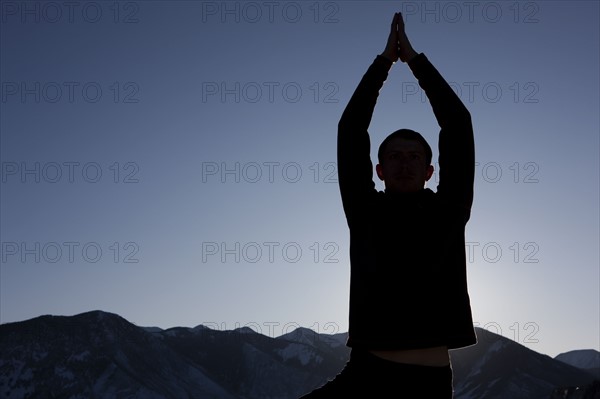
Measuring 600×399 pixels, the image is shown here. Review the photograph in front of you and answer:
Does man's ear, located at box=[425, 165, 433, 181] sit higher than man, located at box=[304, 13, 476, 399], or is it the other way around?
man's ear, located at box=[425, 165, 433, 181]

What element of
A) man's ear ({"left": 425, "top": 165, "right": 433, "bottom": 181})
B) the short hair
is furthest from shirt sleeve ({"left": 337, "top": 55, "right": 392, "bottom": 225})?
man's ear ({"left": 425, "top": 165, "right": 433, "bottom": 181})

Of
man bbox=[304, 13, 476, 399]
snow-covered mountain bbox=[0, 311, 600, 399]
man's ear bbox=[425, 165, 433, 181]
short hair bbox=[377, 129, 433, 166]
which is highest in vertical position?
short hair bbox=[377, 129, 433, 166]

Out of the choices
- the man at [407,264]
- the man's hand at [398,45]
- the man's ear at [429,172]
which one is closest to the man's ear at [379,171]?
the man at [407,264]

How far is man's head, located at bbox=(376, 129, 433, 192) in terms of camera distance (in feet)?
11.5

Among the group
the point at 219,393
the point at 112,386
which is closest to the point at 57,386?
the point at 112,386

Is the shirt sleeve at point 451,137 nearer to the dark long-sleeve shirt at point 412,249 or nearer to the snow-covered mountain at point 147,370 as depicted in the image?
the dark long-sleeve shirt at point 412,249

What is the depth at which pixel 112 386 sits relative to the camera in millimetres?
154250

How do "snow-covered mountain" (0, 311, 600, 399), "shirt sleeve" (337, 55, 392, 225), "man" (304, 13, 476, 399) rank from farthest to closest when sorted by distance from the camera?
"snow-covered mountain" (0, 311, 600, 399) → "shirt sleeve" (337, 55, 392, 225) → "man" (304, 13, 476, 399)

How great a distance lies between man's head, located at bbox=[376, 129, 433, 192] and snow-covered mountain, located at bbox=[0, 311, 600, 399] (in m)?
155

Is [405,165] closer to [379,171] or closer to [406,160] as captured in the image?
[406,160]

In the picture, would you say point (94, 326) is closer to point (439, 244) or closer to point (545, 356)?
point (545, 356)

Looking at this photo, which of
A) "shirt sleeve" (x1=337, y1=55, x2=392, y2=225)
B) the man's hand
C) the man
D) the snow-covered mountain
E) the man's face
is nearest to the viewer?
the man

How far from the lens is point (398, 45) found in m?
3.94

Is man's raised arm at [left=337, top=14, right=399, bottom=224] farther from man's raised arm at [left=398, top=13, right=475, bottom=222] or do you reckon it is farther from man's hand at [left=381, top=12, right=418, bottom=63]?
man's raised arm at [left=398, top=13, right=475, bottom=222]
